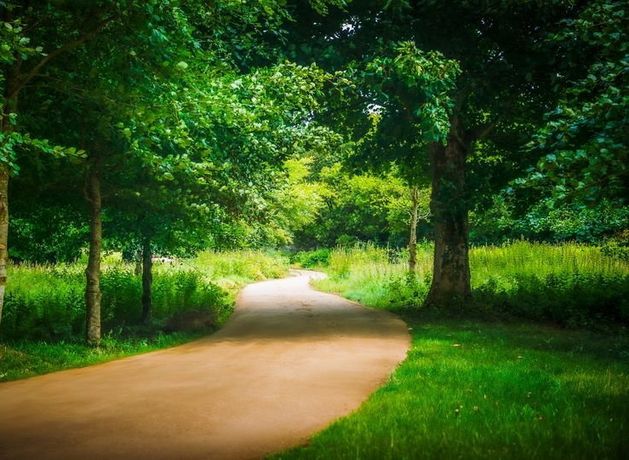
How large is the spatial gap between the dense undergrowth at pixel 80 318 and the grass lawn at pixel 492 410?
5.55 meters

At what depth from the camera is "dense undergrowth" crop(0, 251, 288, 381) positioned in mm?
8242

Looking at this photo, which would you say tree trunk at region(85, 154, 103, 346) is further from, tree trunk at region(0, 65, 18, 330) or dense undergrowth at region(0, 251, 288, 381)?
tree trunk at region(0, 65, 18, 330)

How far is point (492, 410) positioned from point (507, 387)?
3.19 ft

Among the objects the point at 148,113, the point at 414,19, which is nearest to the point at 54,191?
the point at 148,113

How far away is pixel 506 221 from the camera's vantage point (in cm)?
1945

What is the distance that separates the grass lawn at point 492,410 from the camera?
3982mm

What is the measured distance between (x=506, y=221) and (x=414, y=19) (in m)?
10.9

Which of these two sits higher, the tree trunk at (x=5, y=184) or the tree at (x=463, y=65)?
the tree at (x=463, y=65)

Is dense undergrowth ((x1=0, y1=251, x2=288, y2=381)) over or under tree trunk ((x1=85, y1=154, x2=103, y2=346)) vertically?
under

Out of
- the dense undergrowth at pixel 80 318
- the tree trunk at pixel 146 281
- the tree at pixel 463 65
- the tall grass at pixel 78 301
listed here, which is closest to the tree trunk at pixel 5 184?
the dense undergrowth at pixel 80 318

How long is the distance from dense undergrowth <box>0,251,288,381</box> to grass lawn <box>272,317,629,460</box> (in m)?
5.55

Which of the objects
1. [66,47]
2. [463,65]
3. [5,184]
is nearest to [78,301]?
[5,184]

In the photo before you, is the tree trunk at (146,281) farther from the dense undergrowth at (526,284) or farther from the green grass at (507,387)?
the dense undergrowth at (526,284)

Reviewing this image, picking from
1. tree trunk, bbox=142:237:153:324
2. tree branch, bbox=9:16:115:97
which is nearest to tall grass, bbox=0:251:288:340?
tree trunk, bbox=142:237:153:324
